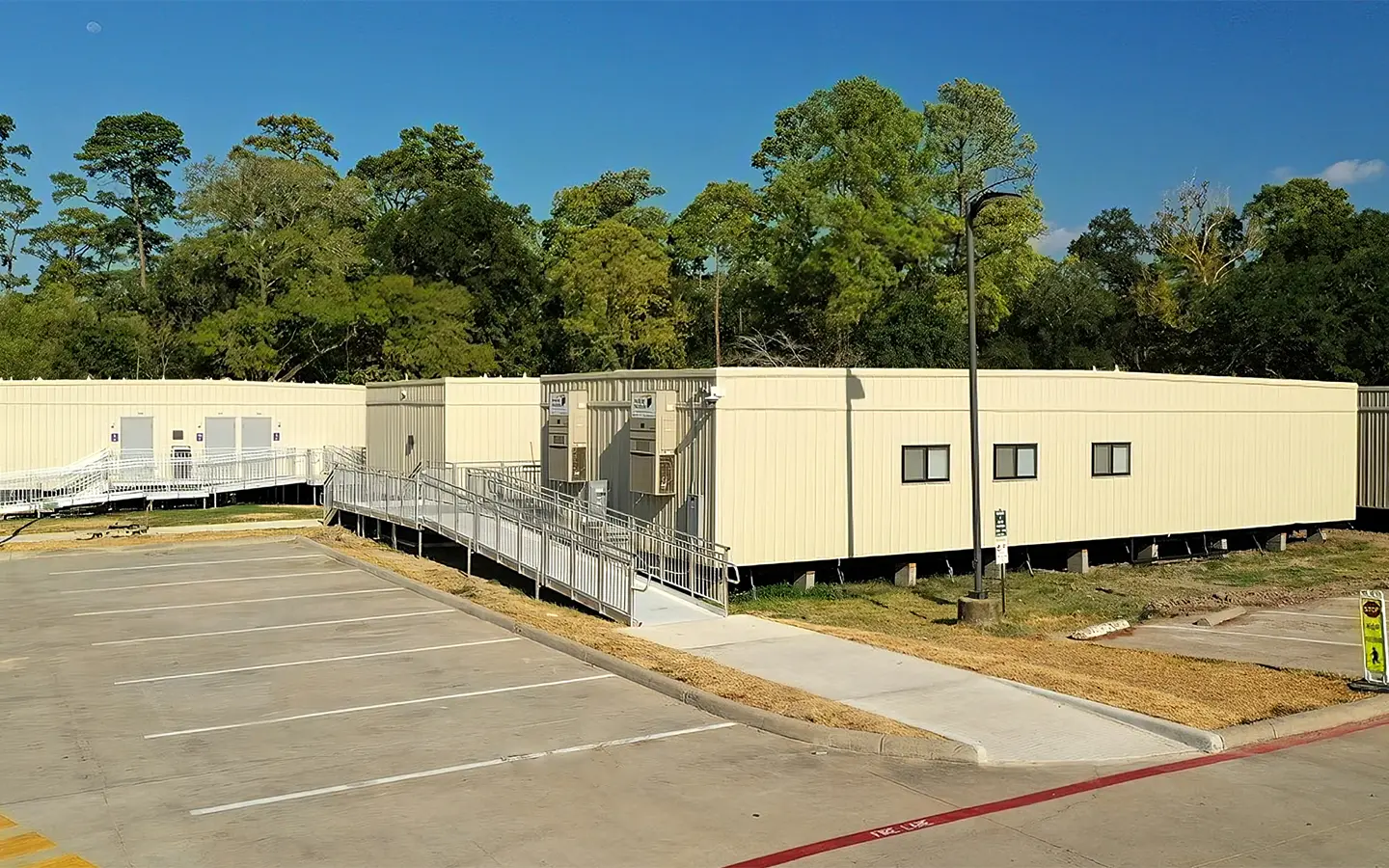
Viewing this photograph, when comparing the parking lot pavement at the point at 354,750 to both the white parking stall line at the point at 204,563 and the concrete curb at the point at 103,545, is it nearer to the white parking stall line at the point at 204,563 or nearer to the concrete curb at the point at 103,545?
the white parking stall line at the point at 204,563

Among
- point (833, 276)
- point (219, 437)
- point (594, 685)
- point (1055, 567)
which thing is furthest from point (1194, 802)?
point (833, 276)

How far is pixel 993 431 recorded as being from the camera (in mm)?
24422

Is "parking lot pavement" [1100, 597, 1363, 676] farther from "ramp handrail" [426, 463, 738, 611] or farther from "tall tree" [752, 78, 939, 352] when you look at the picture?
"tall tree" [752, 78, 939, 352]

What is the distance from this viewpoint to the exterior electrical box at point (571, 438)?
2572cm

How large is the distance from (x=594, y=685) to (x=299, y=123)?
3423 inches

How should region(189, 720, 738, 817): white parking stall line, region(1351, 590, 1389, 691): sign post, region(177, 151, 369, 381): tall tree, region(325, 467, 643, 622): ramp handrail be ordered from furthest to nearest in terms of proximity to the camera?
region(177, 151, 369, 381): tall tree → region(325, 467, 643, 622): ramp handrail → region(1351, 590, 1389, 691): sign post → region(189, 720, 738, 817): white parking stall line

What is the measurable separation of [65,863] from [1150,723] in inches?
371

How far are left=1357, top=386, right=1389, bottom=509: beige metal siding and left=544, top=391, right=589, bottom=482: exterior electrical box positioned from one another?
22982 mm

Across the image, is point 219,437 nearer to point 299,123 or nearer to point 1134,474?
point 1134,474

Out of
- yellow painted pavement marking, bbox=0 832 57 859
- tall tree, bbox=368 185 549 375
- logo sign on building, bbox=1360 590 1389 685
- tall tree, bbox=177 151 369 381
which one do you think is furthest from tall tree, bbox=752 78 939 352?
yellow painted pavement marking, bbox=0 832 57 859

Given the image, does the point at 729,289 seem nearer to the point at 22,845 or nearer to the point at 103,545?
the point at 103,545

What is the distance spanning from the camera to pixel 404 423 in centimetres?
3422

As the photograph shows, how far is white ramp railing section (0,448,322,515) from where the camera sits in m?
32.5

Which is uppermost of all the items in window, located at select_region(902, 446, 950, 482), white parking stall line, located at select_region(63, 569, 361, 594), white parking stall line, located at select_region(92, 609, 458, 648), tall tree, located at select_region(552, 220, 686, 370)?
tall tree, located at select_region(552, 220, 686, 370)
